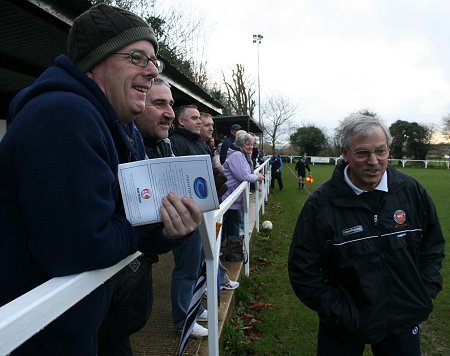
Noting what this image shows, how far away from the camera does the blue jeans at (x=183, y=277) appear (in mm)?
3096

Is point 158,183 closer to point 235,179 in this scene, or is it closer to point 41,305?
point 41,305

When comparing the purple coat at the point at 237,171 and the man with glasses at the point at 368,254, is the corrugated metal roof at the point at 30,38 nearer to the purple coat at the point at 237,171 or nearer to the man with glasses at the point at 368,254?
the purple coat at the point at 237,171

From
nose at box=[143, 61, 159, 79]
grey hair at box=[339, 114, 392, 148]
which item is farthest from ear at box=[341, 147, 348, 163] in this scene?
nose at box=[143, 61, 159, 79]

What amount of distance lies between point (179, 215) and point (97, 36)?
0.67 meters

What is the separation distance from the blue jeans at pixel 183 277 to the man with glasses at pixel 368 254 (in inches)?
39.8

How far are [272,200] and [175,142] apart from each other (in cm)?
1201

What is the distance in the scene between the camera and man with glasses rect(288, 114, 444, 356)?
2242 millimetres

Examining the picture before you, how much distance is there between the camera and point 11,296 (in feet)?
3.59

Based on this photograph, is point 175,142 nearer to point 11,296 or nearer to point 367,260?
point 367,260

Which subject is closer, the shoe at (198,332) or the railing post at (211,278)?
the railing post at (211,278)

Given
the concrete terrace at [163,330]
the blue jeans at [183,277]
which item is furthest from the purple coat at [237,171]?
the blue jeans at [183,277]

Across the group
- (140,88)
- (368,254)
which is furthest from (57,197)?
(368,254)

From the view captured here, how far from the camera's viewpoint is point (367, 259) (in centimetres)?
225

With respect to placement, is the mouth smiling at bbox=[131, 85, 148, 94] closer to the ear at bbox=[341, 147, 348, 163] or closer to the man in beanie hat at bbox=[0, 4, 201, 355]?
the man in beanie hat at bbox=[0, 4, 201, 355]
